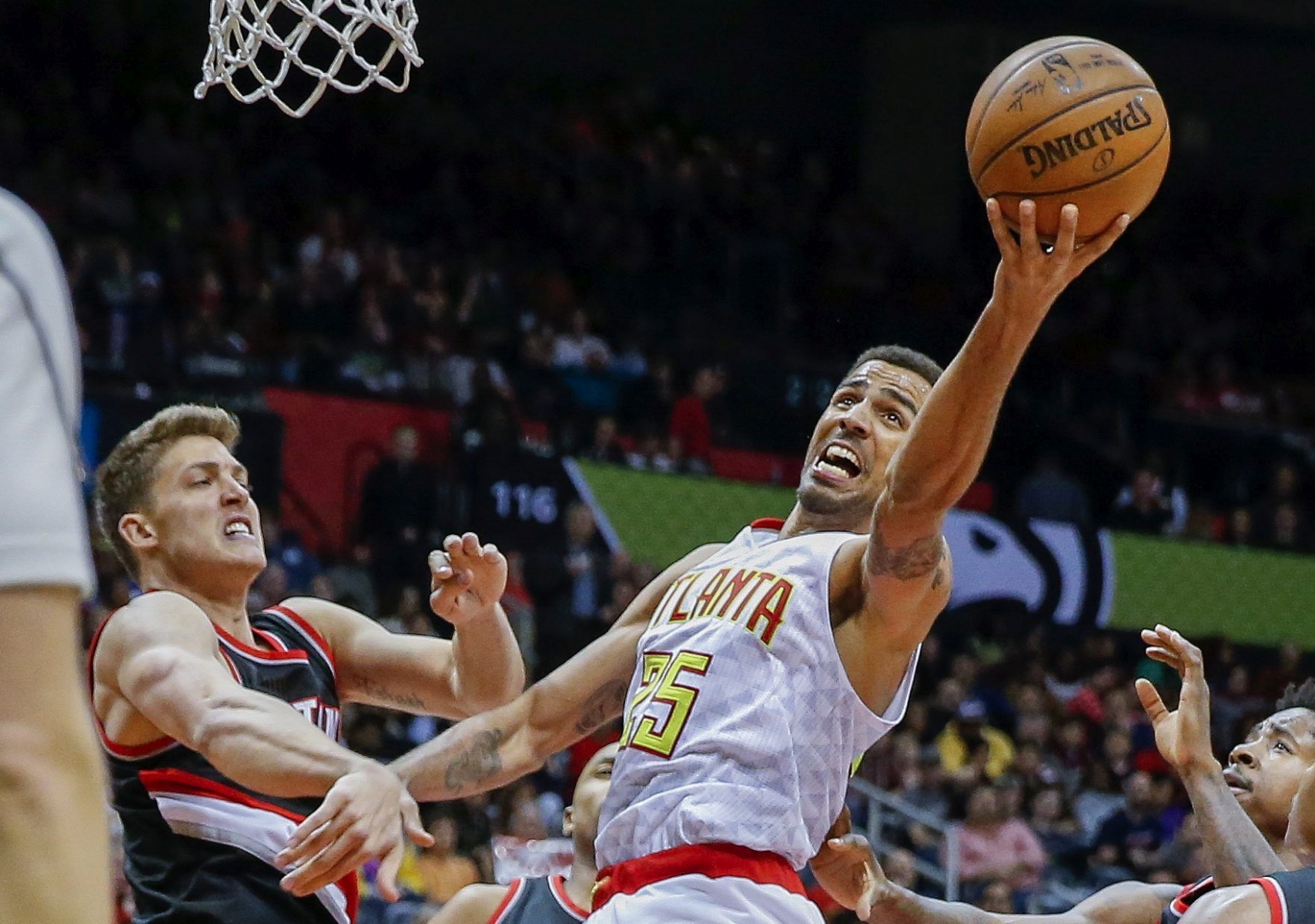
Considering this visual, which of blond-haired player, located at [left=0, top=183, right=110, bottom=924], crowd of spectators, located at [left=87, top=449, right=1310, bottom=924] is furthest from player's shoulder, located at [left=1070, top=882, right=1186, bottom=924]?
crowd of spectators, located at [left=87, top=449, right=1310, bottom=924]

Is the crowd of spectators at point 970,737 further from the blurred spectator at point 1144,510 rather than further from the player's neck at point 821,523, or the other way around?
the player's neck at point 821,523

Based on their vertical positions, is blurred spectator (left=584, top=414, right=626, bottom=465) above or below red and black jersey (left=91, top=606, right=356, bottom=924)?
below

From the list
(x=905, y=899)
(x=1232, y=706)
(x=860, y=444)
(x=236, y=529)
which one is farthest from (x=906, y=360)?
(x=1232, y=706)

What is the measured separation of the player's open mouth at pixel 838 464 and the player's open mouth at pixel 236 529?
131cm

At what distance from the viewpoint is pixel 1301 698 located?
207 inches

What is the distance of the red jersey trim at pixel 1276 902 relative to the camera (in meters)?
4.05

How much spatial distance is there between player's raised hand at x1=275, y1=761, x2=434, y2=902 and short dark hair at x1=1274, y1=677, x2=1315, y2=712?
303 cm

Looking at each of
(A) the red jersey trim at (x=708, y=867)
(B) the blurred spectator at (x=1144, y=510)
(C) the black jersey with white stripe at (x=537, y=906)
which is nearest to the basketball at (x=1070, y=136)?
(A) the red jersey trim at (x=708, y=867)

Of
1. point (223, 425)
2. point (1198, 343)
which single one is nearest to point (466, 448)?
point (223, 425)

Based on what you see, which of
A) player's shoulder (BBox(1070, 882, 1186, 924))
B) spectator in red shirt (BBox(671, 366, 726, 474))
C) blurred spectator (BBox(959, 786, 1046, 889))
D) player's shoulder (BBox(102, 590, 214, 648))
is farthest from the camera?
spectator in red shirt (BBox(671, 366, 726, 474))

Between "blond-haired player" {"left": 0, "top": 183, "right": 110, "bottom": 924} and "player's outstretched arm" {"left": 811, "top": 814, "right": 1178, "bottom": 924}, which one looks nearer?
"blond-haired player" {"left": 0, "top": 183, "right": 110, "bottom": 924}

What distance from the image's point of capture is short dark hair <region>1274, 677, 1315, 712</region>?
5184 millimetres

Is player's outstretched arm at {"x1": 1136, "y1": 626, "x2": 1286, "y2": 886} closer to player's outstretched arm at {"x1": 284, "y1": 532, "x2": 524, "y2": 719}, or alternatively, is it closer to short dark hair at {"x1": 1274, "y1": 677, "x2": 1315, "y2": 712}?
short dark hair at {"x1": 1274, "y1": 677, "x2": 1315, "y2": 712}

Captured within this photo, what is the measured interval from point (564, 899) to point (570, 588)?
6.40 metres
